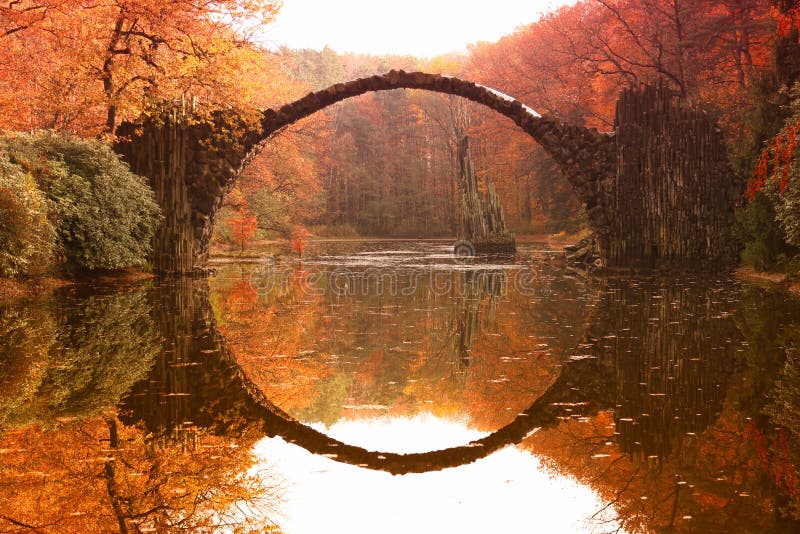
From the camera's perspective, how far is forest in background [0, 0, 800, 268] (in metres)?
14.6

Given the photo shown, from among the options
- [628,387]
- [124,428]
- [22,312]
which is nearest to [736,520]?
[628,387]

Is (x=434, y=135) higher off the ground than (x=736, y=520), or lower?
higher

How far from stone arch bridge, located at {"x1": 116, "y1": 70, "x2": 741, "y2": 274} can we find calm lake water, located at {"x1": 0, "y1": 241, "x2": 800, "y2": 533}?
270 inches

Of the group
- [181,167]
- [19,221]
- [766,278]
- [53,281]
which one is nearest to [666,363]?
[19,221]

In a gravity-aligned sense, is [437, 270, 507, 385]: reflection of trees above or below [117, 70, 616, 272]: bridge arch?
below

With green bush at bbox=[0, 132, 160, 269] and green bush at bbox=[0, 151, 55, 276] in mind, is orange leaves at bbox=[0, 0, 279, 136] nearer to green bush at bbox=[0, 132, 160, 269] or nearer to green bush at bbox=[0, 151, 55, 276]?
green bush at bbox=[0, 132, 160, 269]

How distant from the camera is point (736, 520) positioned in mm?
3020

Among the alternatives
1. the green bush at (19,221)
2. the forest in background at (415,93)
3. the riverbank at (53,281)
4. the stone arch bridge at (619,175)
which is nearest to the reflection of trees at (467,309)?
the stone arch bridge at (619,175)

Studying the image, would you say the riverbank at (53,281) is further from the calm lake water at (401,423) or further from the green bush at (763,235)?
the green bush at (763,235)

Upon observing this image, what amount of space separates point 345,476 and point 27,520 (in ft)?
4.68

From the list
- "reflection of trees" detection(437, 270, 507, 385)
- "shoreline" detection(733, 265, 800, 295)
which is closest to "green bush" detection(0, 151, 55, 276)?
"reflection of trees" detection(437, 270, 507, 385)

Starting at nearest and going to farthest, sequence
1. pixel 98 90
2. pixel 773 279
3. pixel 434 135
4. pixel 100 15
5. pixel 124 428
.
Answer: pixel 124 428
pixel 773 279
pixel 100 15
pixel 98 90
pixel 434 135

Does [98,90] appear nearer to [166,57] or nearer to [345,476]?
[166,57]

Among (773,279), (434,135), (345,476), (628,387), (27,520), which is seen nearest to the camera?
(27,520)
